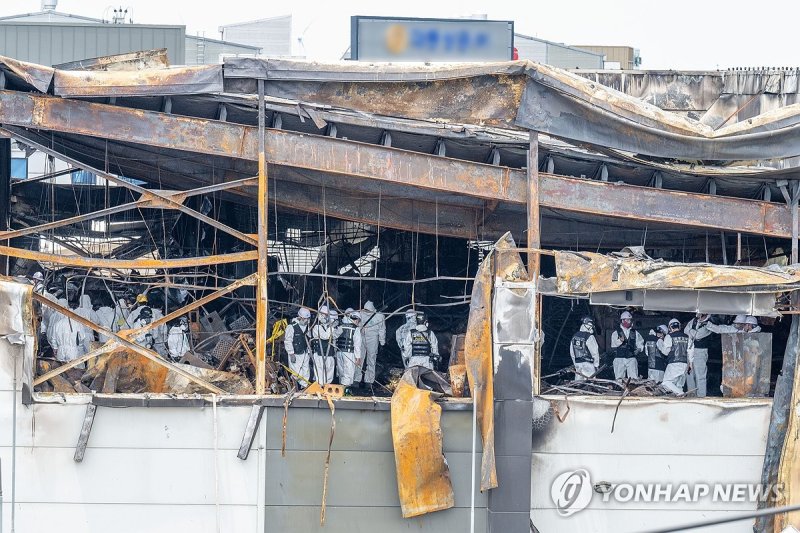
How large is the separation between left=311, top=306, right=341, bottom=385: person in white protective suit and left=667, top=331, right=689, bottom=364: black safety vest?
485 centimetres

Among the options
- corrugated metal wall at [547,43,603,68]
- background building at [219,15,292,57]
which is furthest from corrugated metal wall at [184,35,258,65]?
corrugated metal wall at [547,43,603,68]

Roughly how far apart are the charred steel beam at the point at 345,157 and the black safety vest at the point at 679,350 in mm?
2312

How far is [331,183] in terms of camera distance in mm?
15211

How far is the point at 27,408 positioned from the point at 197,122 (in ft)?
12.6

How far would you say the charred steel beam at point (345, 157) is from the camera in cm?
1319

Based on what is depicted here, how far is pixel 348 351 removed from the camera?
16.6m

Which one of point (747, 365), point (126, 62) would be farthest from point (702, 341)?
point (126, 62)

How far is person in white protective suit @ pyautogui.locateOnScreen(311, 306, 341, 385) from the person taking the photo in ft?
53.8

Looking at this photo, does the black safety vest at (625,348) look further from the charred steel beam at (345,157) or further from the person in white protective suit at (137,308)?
the person in white protective suit at (137,308)

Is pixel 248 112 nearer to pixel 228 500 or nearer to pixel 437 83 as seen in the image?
pixel 437 83

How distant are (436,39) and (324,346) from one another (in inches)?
288

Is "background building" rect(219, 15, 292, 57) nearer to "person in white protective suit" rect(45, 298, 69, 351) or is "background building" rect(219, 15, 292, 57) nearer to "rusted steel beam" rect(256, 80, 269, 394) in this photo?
"person in white protective suit" rect(45, 298, 69, 351)

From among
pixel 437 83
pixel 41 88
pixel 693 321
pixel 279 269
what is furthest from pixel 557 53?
pixel 41 88

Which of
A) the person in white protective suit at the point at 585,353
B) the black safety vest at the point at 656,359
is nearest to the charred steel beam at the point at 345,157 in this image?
the black safety vest at the point at 656,359
